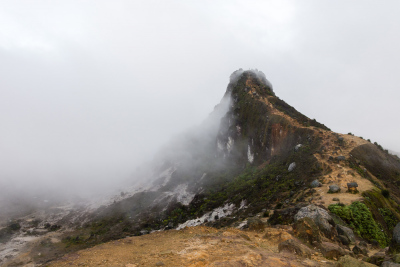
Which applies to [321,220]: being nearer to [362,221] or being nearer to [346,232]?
[346,232]

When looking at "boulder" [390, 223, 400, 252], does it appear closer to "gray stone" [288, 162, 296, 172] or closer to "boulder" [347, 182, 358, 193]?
"boulder" [347, 182, 358, 193]

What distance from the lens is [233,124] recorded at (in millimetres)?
86750

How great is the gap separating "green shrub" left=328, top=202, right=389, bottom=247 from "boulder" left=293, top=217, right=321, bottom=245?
278 inches

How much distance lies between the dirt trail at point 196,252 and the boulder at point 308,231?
0.99m

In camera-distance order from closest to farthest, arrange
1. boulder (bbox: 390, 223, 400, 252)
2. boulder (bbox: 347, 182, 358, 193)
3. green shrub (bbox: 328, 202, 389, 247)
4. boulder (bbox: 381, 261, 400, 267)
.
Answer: boulder (bbox: 381, 261, 400, 267)
boulder (bbox: 390, 223, 400, 252)
green shrub (bbox: 328, 202, 389, 247)
boulder (bbox: 347, 182, 358, 193)

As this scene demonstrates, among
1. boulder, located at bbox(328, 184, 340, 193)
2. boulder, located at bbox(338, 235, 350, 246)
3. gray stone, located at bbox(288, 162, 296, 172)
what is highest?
gray stone, located at bbox(288, 162, 296, 172)

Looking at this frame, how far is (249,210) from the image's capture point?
114 feet

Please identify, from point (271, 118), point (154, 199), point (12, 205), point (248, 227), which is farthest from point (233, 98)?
point (12, 205)

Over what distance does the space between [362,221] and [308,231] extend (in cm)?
948

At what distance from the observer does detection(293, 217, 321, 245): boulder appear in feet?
56.0

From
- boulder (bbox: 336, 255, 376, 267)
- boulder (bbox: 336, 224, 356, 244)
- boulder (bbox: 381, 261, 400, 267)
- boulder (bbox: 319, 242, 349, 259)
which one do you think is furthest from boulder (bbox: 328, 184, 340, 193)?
boulder (bbox: 336, 255, 376, 267)

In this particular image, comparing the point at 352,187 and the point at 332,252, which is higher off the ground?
the point at 352,187

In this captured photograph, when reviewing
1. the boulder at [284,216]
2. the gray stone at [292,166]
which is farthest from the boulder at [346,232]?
the gray stone at [292,166]

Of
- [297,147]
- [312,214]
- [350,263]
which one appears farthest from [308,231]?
[297,147]
